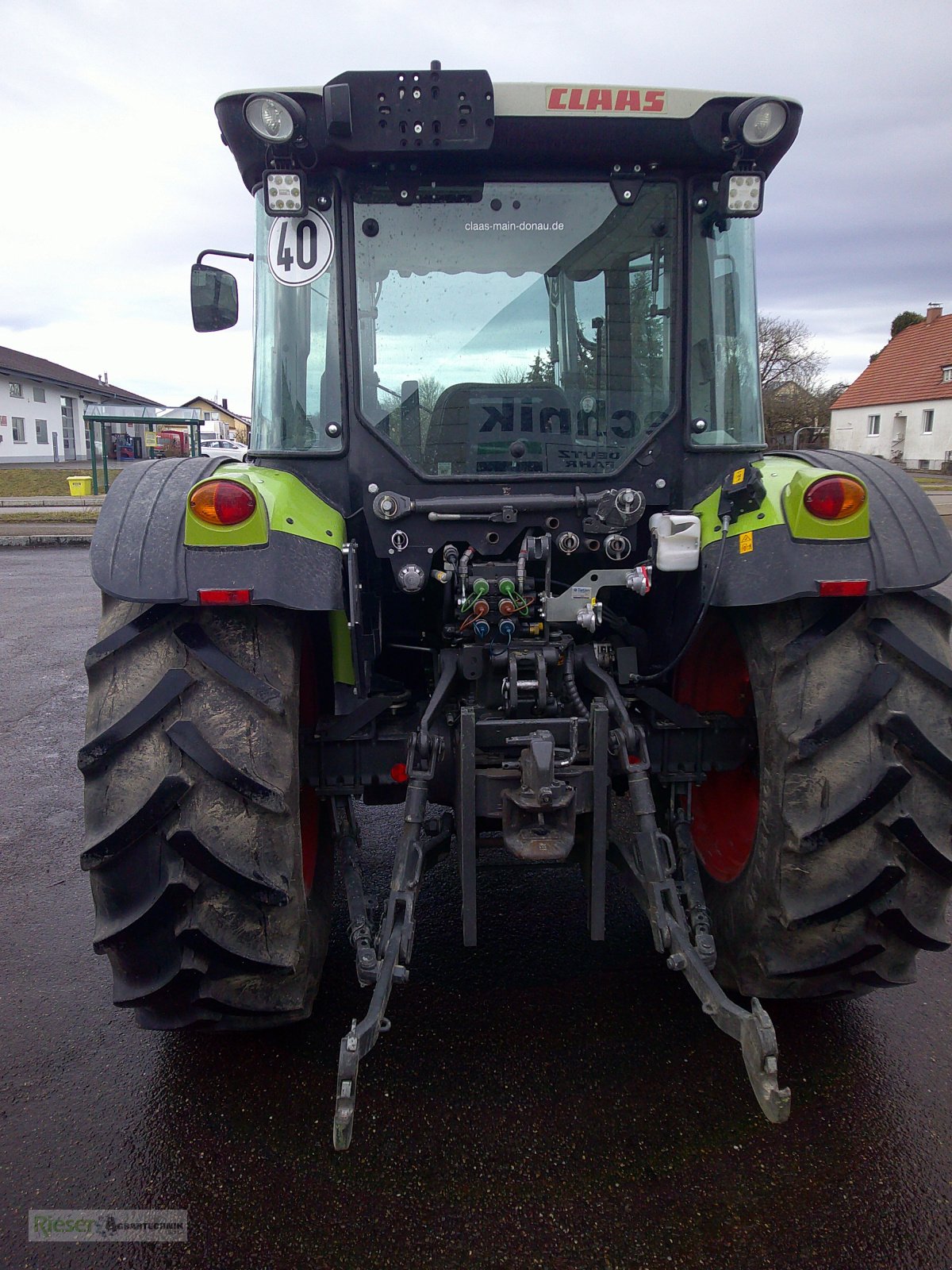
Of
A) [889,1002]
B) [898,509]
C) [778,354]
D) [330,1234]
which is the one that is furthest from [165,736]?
[778,354]

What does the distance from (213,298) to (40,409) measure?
52.3 meters

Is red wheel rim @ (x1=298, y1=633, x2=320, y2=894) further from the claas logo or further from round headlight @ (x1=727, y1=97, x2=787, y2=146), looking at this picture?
round headlight @ (x1=727, y1=97, x2=787, y2=146)

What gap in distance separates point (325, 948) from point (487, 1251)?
114 cm

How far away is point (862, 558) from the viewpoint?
93.3 inches

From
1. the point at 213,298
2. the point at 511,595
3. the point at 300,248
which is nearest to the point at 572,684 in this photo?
the point at 511,595

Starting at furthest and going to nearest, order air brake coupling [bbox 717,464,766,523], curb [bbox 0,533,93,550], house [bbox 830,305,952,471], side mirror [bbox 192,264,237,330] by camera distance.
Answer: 1. house [bbox 830,305,952,471]
2. curb [bbox 0,533,93,550]
3. side mirror [bbox 192,264,237,330]
4. air brake coupling [bbox 717,464,766,523]

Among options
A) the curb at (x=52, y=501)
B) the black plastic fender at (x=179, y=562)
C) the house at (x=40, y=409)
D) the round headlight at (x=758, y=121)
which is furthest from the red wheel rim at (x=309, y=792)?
the house at (x=40, y=409)

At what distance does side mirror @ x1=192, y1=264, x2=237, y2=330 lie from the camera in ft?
11.5

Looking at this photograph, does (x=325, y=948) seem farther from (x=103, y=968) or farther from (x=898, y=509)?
(x=898, y=509)

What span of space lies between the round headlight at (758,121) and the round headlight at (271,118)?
1353mm

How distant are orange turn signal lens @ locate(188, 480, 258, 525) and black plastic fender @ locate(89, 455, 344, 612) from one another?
0.27 ft

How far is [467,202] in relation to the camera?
2.86 meters

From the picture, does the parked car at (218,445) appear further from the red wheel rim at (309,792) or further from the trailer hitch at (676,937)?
the trailer hitch at (676,937)

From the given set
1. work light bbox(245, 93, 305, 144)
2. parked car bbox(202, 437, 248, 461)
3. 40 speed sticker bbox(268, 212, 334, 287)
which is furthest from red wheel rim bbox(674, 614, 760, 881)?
parked car bbox(202, 437, 248, 461)
